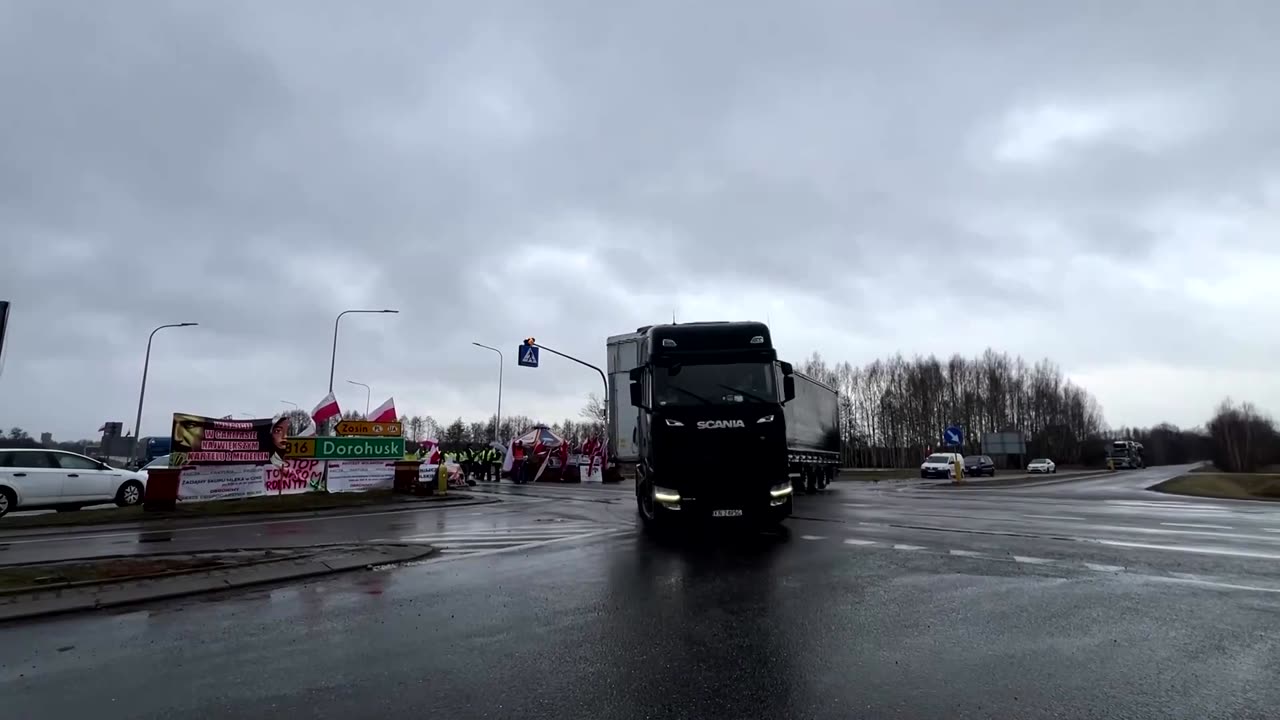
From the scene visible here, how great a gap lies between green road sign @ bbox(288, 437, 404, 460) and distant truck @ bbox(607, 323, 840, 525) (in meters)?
15.3

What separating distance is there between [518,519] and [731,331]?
8.14 meters

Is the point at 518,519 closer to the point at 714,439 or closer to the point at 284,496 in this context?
the point at 714,439

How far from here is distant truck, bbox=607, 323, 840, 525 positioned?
11.9 metres

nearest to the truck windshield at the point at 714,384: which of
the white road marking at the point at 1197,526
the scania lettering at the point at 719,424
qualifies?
the scania lettering at the point at 719,424

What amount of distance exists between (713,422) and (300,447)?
17721 mm

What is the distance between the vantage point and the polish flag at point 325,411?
27669mm

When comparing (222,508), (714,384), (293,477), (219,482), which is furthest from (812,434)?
(219,482)

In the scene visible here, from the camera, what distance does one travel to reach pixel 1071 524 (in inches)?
572

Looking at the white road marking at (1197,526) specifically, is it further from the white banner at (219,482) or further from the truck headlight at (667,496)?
the white banner at (219,482)

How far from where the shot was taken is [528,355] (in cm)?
3388

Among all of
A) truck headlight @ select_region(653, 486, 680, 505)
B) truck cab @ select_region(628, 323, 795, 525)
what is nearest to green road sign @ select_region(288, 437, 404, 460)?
truck cab @ select_region(628, 323, 795, 525)

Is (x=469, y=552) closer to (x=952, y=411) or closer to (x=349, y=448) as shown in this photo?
(x=349, y=448)

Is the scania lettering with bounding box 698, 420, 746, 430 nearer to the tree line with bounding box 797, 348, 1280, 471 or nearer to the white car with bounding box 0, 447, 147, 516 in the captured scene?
the white car with bounding box 0, 447, 147, 516

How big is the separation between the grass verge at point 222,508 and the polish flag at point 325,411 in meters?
4.73
